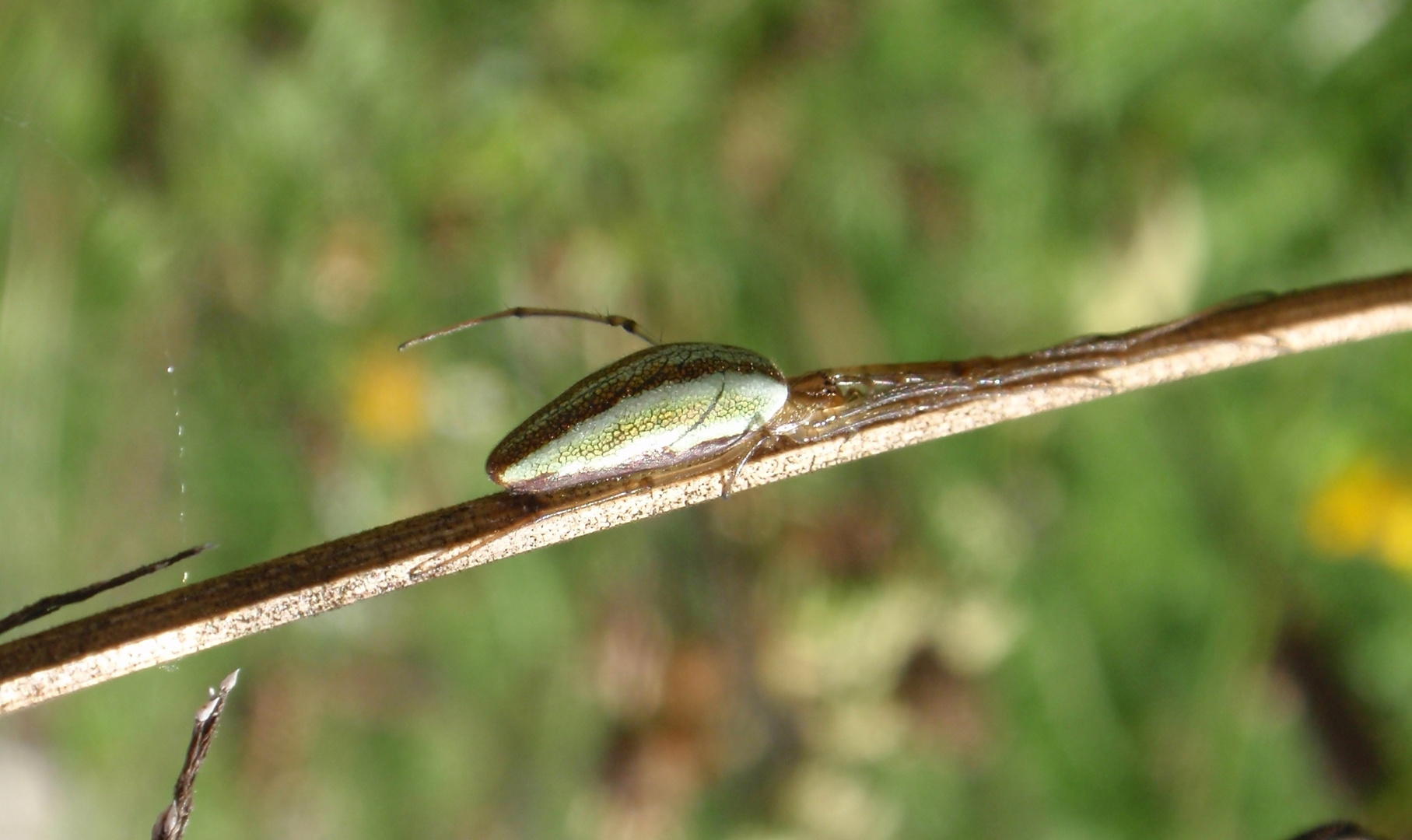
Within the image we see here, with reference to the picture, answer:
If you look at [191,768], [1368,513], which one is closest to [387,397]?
[191,768]

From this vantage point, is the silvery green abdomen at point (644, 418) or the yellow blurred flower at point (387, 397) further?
the yellow blurred flower at point (387, 397)

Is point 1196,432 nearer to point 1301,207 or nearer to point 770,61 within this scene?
point 1301,207

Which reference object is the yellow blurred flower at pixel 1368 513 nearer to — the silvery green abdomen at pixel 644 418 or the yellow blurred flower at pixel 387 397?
the silvery green abdomen at pixel 644 418

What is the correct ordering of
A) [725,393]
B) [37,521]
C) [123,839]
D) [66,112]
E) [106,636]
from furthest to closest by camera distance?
[123,839] < [37,521] < [66,112] < [725,393] < [106,636]

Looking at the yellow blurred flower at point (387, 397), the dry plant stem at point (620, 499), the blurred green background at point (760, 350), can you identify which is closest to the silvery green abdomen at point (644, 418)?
the dry plant stem at point (620, 499)

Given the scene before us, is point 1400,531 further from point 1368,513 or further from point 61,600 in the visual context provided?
point 61,600

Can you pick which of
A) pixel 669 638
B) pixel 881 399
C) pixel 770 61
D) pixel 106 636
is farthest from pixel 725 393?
pixel 669 638

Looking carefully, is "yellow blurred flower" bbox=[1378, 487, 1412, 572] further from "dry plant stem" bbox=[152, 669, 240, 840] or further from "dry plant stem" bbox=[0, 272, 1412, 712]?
"dry plant stem" bbox=[152, 669, 240, 840]
